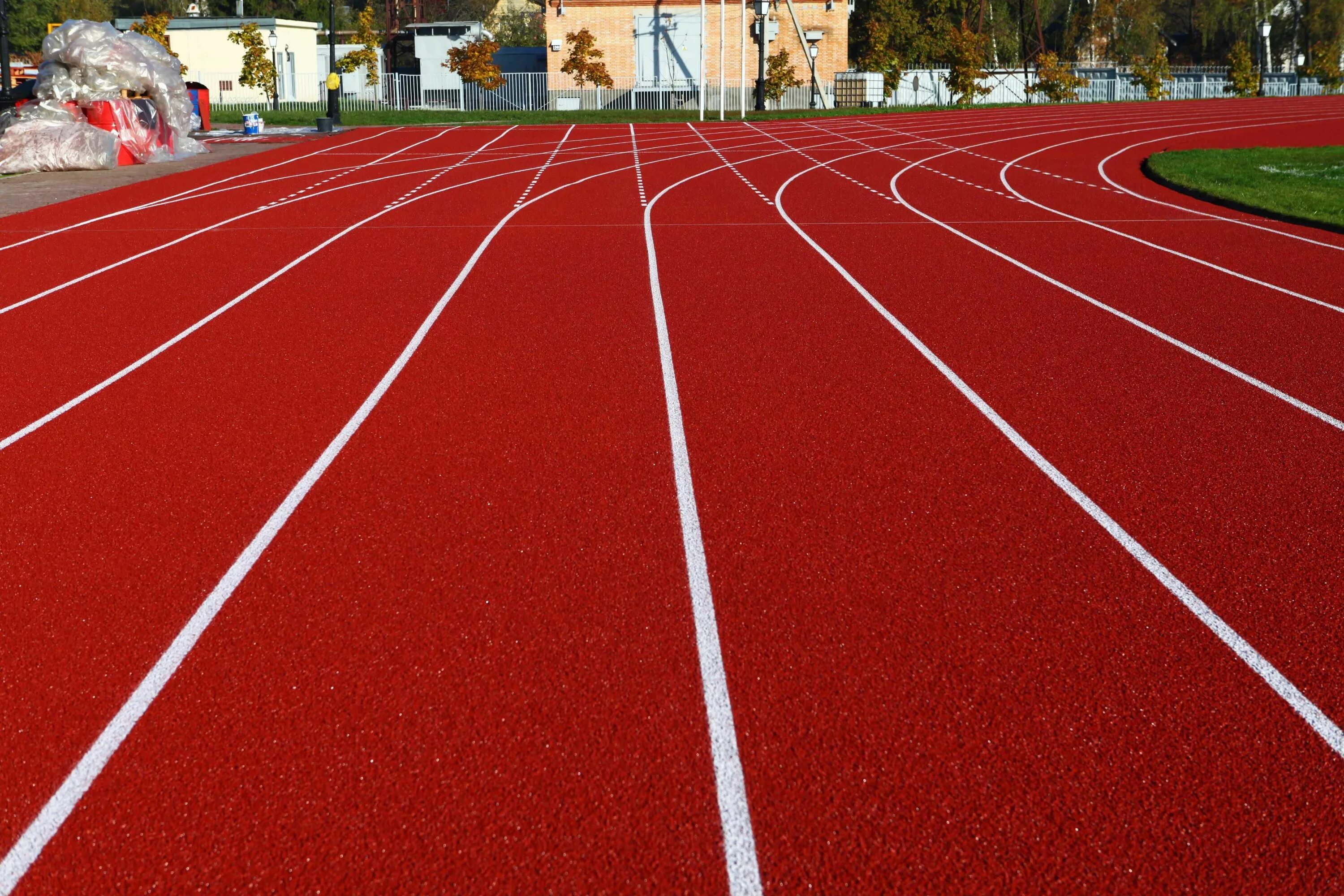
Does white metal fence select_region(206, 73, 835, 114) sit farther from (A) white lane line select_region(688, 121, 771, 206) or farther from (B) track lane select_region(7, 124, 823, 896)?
(B) track lane select_region(7, 124, 823, 896)

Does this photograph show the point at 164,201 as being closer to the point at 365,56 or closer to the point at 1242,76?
the point at 365,56

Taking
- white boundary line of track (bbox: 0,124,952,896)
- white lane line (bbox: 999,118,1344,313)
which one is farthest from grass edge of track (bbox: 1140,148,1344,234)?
white boundary line of track (bbox: 0,124,952,896)

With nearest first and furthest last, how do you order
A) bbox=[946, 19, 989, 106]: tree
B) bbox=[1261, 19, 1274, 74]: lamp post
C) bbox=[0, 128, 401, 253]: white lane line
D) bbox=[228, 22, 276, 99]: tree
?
bbox=[0, 128, 401, 253]: white lane line → bbox=[228, 22, 276, 99]: tree → bbox=[946, 19, 989, 106]: tree → bbox=[1261, 19, 1274, 74]: lamp post

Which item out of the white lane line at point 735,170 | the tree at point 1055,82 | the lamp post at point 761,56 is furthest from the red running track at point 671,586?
the tree at point 1055,82

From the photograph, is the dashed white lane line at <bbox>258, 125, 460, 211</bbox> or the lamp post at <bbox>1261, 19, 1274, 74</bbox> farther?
the lamp post at <bbox>1261, 19, 1274, 74</bbox>

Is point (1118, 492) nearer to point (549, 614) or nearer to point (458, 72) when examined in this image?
point (549, 614)

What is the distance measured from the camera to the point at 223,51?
2014 inches

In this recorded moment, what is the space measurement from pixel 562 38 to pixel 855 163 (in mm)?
29090

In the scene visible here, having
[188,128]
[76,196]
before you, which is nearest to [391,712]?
[76,196]

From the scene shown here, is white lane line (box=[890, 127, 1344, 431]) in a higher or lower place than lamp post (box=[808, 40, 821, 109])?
lower

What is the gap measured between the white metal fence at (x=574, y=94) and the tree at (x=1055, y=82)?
839 millimetres

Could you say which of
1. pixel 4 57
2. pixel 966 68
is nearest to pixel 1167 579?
pixel 4 57

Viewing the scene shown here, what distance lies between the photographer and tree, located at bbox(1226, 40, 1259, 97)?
167 feet

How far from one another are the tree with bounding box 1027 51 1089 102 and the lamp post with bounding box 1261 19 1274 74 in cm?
1398
